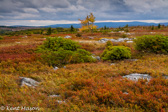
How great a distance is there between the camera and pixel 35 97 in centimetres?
459

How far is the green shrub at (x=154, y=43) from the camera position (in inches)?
537

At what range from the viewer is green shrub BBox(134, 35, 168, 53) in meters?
13.6

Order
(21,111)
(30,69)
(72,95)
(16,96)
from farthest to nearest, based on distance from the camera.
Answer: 1. (30,69)
2. (72,95)
3. (16,96)
4. (21,111)

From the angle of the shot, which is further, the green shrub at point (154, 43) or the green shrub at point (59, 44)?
the green shrub at point (59, 44)

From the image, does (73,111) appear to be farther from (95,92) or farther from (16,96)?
(16,96)

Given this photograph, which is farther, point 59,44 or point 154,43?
point 59,44

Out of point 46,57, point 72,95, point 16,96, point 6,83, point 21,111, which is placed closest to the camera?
point 21,111

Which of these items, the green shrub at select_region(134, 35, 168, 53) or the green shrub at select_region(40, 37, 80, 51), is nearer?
the green shrub at select_region(134, 35, 168, 53)

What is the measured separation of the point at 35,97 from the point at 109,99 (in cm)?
267

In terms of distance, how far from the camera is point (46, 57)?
1166 centimetres

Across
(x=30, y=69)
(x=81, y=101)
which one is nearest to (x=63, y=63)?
(x=30, y=69)

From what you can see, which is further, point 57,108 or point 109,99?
point 109,99

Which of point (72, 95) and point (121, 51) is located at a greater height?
point (121, 51)

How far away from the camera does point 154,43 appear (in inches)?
550
